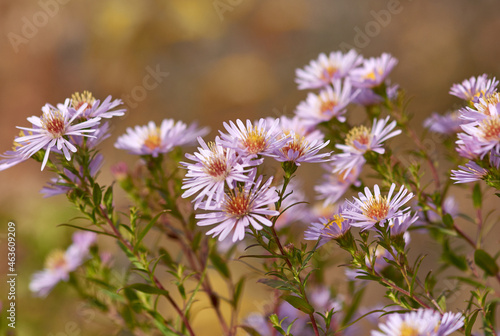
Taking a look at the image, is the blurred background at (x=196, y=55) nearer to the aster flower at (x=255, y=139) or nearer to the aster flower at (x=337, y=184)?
the aster flower at (x=337, y=184)

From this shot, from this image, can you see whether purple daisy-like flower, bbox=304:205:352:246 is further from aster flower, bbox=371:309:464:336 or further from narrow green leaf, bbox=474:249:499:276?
narrow green leaf, bbox=474:249:499:276

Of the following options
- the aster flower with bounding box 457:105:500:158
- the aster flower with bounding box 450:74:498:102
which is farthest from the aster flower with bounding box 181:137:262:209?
the aster flower with bounding box 450:74:498:102

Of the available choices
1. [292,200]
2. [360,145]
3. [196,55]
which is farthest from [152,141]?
[196,55]

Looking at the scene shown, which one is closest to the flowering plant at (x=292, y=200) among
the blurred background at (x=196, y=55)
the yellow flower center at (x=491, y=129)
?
the yellow flower center at (x=491, y=129)

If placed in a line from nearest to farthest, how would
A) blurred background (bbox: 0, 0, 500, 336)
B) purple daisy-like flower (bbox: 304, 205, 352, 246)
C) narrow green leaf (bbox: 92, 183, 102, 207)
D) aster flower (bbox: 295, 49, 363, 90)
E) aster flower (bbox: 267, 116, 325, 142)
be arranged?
purple daisy-like flower (bbox: 304, 205, 352, 246) → narrow green leaf (bbox: 92, 183, 102, 207) → aster flower (bbox: 267, 116, 325, 142) → aster flower (bbox: 295, 49, 363, 90) → blurred background (bbox: 0, 0, 500, 336)

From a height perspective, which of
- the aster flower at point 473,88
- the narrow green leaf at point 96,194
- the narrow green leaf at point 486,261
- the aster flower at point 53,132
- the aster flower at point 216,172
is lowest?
the narrow green leaf at point 486,261

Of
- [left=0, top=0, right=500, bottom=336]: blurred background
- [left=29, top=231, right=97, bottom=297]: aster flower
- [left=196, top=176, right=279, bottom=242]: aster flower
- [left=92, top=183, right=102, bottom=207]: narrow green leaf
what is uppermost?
[left=0, top=0, right=500, bottom=336]: blurred background

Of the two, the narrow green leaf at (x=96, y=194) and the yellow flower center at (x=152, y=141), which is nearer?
the narrow green leaf at (x=96, y=194)
